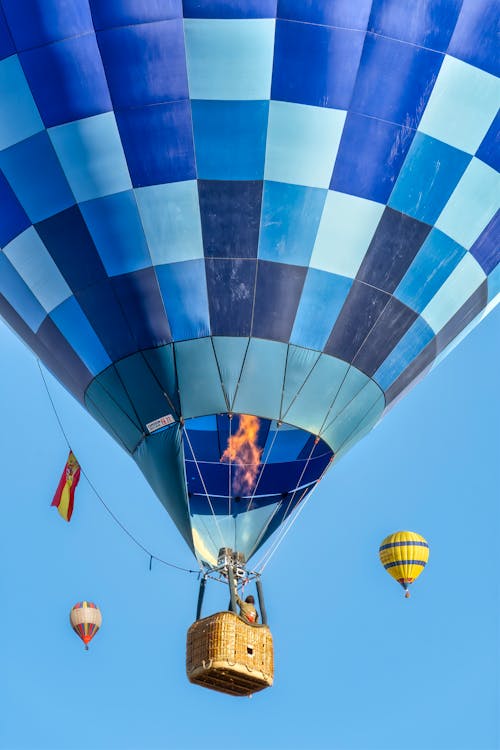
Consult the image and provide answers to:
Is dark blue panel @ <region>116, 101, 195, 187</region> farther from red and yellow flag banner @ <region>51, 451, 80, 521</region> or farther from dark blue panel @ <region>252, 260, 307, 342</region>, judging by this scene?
red and yellow flag banner @ <region>51, 451, 80, 521</region>

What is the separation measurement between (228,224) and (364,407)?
6.54ft

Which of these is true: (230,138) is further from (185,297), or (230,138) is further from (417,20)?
(417,20)

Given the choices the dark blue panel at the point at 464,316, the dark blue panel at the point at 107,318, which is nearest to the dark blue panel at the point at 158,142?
the dark blue panel at the point at 107,318

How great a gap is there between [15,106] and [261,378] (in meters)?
2.88

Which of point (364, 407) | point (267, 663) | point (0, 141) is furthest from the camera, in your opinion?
point (364, 407)

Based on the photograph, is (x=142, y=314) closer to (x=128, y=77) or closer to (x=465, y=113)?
(x=128, y=77)

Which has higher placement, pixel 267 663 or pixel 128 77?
pixel 128 77

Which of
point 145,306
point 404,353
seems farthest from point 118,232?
point 404,353

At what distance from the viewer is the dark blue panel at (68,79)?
30.2ft

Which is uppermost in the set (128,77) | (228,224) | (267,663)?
(128,77)

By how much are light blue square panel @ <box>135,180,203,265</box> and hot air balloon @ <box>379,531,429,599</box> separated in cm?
536

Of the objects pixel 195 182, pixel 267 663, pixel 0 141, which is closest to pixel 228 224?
pixel 195 182

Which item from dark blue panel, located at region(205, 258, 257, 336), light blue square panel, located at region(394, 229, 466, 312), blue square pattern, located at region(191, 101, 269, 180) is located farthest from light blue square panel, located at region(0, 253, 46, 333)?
light blue square panel, located at region(394, 229, 466, 312)

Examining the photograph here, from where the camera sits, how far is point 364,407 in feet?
33.5
